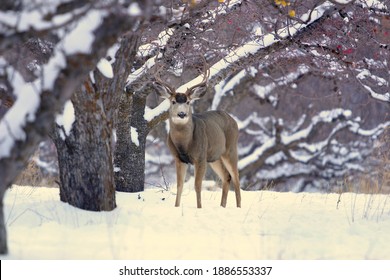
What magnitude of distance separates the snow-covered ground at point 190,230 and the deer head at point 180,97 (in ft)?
3.99

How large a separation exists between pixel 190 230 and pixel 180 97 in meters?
2.70

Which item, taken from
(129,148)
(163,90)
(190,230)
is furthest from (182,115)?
(190,230)

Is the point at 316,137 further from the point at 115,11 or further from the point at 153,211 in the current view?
the point at 115,11

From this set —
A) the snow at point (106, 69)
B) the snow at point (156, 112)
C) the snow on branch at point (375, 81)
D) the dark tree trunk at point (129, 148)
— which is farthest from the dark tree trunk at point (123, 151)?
the snow on branch at point (375, 81)

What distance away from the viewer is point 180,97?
10.3m

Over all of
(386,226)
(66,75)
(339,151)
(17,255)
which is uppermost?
(66,75)

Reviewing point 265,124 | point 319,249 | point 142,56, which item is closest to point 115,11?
point 319,249

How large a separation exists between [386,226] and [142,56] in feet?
15.2

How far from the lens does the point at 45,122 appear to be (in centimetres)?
602

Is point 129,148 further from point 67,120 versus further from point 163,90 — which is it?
point 67,120

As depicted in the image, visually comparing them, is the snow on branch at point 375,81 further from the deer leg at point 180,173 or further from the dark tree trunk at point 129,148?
the deer leg at point 180,173

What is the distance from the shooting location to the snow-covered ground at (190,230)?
6926 mm

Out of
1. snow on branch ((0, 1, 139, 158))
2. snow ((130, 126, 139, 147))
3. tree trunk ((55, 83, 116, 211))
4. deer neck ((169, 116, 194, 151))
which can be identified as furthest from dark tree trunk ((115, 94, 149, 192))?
snow on branch ((0, 1, 139, 158))

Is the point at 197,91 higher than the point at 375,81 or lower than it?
higher
